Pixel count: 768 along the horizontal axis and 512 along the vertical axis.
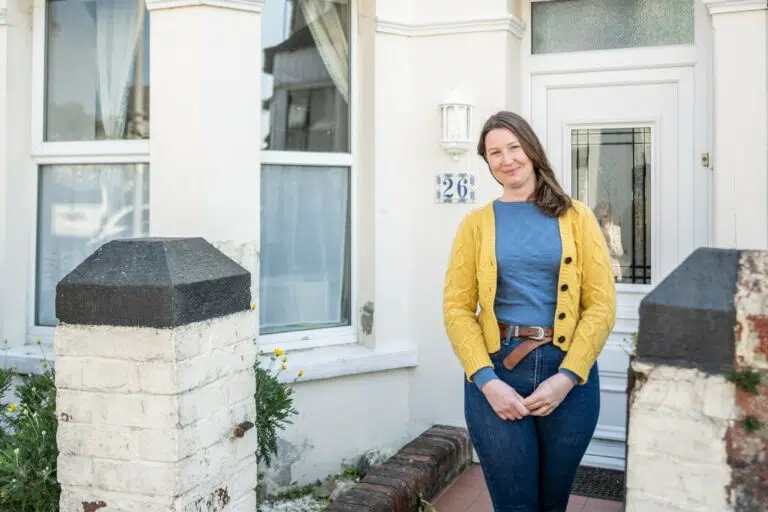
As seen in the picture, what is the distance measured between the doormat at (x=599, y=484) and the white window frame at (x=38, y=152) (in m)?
3.16

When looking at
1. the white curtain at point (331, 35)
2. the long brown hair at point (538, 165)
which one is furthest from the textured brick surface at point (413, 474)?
the white curtain at point (331, 35)

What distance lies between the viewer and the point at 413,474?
13.1 feet

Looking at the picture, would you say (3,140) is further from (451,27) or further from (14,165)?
(451,27)

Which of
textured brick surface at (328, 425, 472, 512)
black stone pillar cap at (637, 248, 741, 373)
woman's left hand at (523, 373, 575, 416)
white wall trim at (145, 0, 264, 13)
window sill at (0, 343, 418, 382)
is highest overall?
white wall trim at (145, 0, 264, 13)

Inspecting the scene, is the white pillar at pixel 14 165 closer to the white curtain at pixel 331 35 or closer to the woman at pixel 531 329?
the white curtain at pixel 331 35

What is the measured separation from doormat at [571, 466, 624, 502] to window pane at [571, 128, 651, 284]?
114cm

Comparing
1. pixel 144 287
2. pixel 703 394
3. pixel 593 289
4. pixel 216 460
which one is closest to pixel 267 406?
pixel 216 460

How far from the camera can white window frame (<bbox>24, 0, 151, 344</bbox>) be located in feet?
15.5

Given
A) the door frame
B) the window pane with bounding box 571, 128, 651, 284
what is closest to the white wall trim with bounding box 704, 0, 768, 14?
the door frame

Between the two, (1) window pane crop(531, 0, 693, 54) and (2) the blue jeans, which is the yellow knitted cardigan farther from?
(1) window pane crop(531, 0, 693, 54)

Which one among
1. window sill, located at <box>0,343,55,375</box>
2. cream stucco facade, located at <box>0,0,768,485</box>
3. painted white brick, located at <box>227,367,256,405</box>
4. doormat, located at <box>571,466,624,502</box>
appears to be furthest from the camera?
cream stucco facade, located at <box>0,0,768,485</box>

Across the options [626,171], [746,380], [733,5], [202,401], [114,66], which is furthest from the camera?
[626,171]

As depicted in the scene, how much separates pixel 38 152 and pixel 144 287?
2488 millimetres

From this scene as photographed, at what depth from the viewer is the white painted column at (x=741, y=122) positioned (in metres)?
4.21
